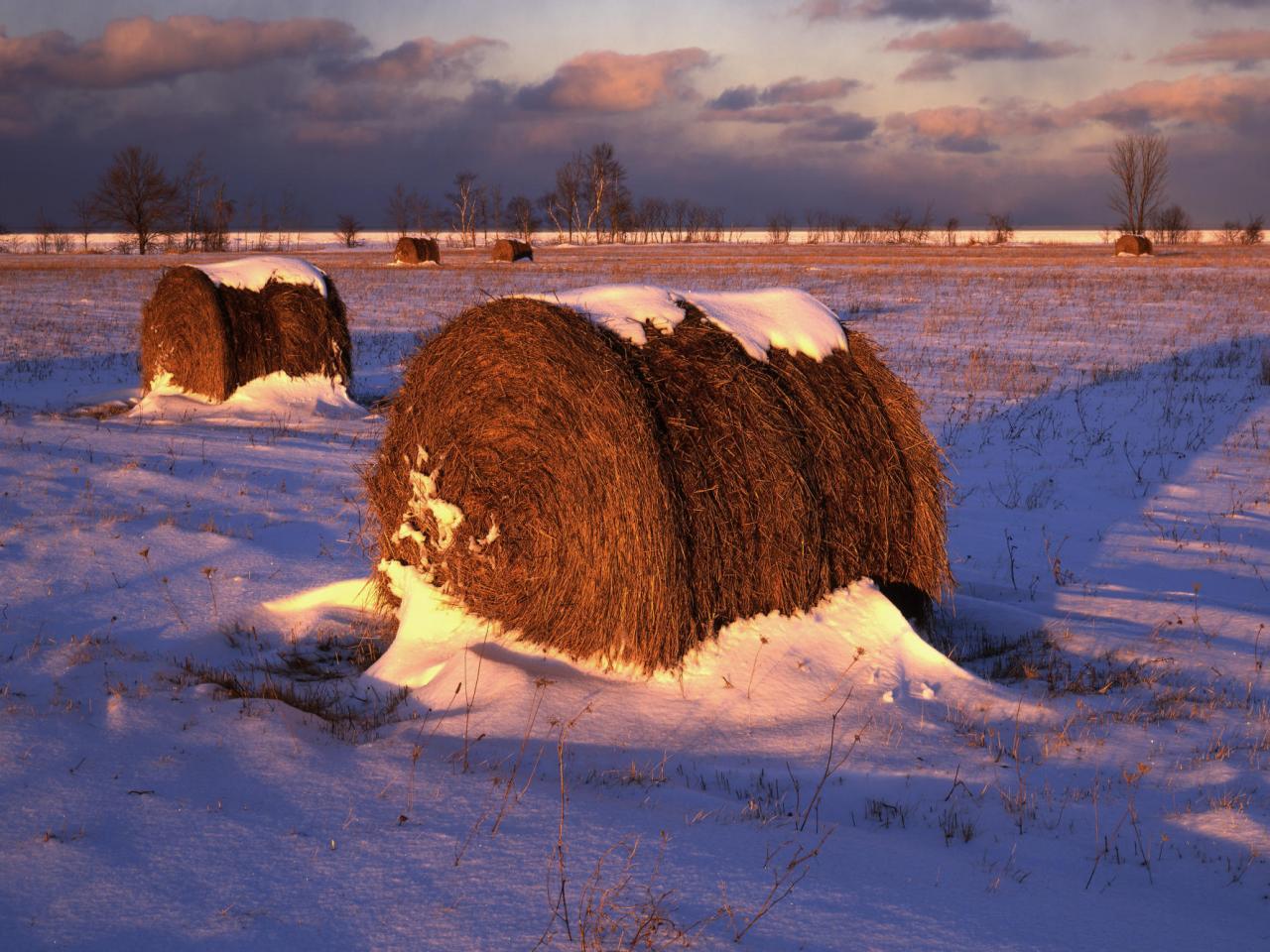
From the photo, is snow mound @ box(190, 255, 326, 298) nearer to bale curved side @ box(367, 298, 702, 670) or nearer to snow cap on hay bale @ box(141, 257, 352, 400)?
snow cap on hay bale @ box(141, 257, 352, 400)

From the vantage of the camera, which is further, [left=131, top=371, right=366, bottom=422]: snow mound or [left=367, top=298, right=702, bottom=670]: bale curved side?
[left=131, top=371, right=366, bottom=422]: snow mound

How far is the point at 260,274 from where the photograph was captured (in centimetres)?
1290

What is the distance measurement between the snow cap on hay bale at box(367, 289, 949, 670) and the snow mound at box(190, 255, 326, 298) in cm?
751

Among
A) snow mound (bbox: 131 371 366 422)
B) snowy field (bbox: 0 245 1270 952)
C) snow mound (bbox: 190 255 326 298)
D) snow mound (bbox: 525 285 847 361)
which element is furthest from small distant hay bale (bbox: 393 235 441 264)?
snow mound (bbox: 525 285 847 361)

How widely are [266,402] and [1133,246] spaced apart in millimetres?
52966

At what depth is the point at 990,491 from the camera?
962 centimetres

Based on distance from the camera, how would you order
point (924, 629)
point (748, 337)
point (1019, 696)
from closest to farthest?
point (1019, 696) < point (748, 337) < point (924, 629)

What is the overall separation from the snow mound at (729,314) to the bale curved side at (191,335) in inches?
318

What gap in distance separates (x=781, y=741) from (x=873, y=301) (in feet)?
72.1

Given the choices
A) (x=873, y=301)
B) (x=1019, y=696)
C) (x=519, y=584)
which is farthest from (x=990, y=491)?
(x=873, y=301)

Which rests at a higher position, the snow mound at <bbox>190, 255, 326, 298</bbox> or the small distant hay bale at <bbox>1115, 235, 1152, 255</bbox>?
the small distant hay bale at <bbox>1115, 235, 1152, 255</bbox>

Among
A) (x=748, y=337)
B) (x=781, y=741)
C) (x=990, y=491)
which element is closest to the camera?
(x=781, y=741)

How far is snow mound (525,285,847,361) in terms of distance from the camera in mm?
5324

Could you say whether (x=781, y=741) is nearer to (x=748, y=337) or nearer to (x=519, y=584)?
(x=519, y=584)
